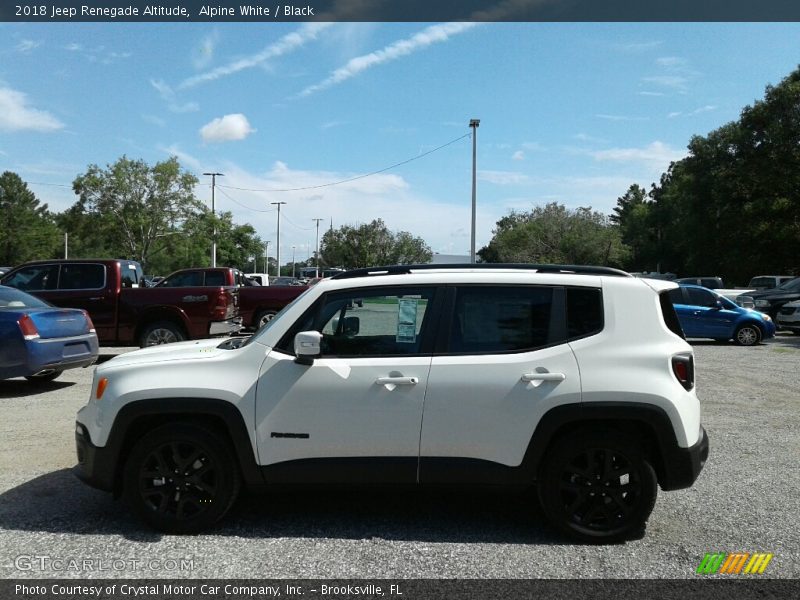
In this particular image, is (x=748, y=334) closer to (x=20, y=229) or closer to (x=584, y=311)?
(x=584, y=311)

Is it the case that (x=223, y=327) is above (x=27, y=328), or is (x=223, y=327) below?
below

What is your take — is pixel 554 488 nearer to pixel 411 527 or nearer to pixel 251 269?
pixel 411 527

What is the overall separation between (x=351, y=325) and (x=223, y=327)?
29.6ft

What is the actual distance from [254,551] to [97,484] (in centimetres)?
119

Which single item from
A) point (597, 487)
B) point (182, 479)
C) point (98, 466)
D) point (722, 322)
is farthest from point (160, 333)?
point (722, 322)

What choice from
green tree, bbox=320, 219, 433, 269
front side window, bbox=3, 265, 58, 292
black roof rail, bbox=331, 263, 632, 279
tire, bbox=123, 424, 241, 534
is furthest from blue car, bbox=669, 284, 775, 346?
green tree, bbox=320, 219, 433, 269

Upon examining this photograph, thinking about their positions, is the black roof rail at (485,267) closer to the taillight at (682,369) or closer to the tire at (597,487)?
the taillight at (682,369)

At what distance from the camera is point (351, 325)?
4.64m

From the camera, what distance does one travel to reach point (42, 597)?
3539 millimetres

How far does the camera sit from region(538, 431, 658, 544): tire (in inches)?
169

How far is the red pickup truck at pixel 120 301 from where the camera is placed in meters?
12.9
